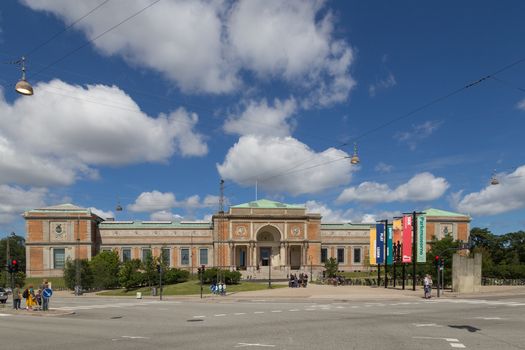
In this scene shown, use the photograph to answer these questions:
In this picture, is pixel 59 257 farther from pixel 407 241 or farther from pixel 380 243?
pixel 407 241

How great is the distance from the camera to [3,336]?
16.1 m

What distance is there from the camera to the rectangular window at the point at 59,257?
90.2 m

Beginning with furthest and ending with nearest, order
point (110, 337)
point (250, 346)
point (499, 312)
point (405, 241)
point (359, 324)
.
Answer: point (405, 241) < point (499, 312) < point (359, 324) < point (110, 337) < point (250, 346)

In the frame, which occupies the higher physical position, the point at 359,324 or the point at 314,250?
the point at 359,324

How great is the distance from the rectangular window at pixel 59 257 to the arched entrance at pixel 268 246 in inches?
1600

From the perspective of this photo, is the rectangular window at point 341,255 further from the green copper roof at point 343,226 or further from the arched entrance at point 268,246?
the arched entrance at point 268,246

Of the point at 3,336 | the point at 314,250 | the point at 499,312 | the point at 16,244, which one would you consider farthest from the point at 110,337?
the point at 16,244

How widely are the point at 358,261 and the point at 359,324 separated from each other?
88.6m

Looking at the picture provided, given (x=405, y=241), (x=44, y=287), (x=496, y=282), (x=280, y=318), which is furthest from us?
(x=496, y=282)

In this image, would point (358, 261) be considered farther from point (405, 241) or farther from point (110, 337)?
point (110, 337)

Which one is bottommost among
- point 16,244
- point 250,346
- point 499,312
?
point 16,244

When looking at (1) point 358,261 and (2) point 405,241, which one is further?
(1) point 358,261

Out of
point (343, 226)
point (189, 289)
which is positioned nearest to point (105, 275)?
point (189, 289)

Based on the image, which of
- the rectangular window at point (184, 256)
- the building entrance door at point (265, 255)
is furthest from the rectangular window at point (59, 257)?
the building entrance door at point (265, 255)
